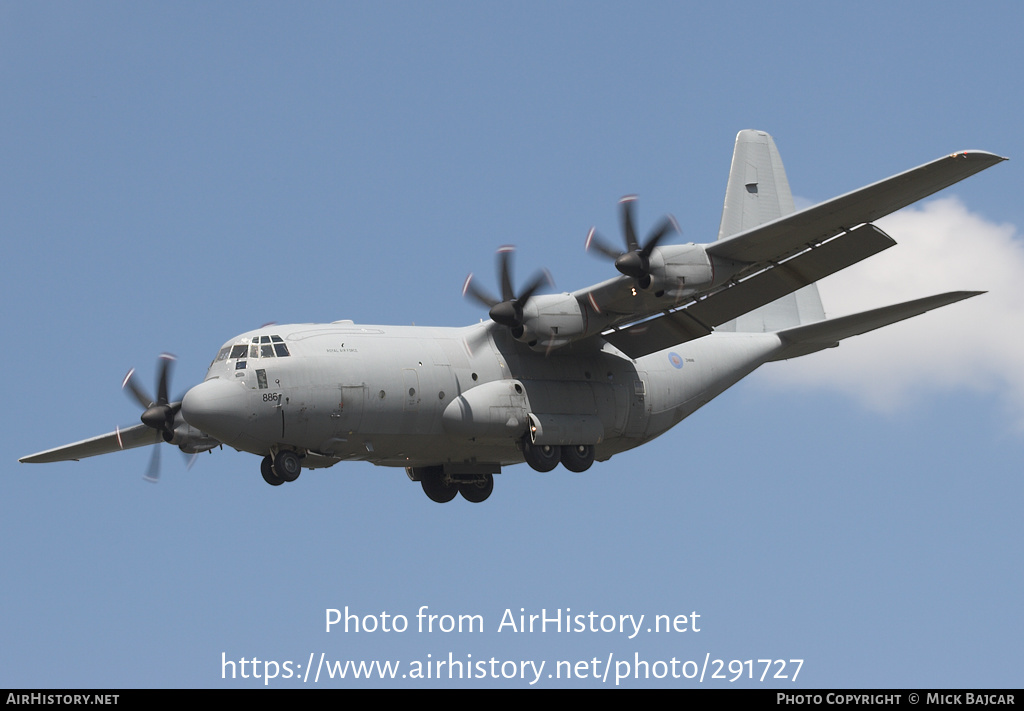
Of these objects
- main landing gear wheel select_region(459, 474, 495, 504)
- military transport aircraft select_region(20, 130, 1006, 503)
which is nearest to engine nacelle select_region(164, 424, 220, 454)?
military transport aircraft select_region(20, 130, 1006, 503)

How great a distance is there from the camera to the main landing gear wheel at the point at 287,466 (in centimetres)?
2553

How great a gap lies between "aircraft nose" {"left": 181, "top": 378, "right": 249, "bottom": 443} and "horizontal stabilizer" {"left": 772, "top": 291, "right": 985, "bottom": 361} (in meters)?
12.1

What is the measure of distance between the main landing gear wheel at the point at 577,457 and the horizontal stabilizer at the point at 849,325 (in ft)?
18.2

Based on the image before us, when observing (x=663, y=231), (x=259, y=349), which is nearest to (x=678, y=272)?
(x=663, y=231)

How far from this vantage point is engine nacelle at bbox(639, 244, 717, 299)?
1007 inches

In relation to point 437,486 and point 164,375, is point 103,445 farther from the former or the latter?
point 437,486

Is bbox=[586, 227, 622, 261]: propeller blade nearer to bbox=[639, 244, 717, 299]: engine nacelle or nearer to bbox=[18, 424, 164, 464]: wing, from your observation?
bbox=[639, 244, 717, 299]: engine nacelle

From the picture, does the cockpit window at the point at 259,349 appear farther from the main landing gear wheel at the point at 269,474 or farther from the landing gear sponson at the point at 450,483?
the landing gear sponson at the point at 450,483

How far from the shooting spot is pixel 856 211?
2469 cm

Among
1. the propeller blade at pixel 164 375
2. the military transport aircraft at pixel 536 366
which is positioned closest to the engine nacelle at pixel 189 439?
the military transport aircraft at pixel 536 366

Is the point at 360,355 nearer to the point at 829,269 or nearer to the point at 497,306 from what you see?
the point at 497,306

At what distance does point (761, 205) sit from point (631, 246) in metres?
7.19

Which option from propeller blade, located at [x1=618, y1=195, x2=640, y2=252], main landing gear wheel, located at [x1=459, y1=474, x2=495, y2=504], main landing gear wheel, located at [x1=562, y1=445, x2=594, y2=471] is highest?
propeller blade, located at [x1=618, y1=195, x2=640, y2=252]
